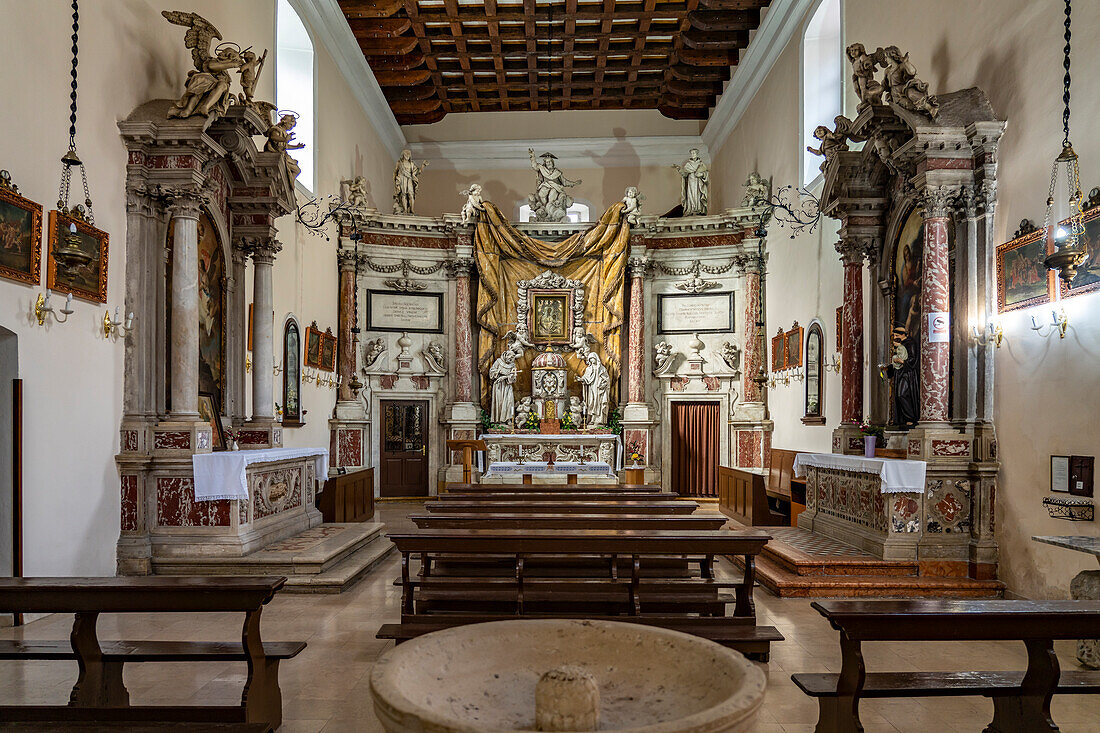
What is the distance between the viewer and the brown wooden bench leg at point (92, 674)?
3824 millimetres

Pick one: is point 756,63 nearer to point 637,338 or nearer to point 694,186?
point 694,186

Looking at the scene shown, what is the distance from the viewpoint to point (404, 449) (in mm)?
16656

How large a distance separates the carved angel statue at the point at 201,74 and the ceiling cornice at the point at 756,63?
8.90 meters

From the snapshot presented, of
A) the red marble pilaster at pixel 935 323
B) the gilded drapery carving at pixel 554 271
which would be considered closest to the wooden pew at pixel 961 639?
the red marble pilaster at pixel 935 323

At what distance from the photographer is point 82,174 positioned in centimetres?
713

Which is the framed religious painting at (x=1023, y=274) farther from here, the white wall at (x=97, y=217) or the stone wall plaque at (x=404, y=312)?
the stone wall plaque at (x=404, y=312)

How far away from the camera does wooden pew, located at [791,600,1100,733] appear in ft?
11.2

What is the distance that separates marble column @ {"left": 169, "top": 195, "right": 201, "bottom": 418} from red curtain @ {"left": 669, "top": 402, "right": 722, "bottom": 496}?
1076 cm

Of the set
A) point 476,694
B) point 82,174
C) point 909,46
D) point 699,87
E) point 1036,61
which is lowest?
point 476,694

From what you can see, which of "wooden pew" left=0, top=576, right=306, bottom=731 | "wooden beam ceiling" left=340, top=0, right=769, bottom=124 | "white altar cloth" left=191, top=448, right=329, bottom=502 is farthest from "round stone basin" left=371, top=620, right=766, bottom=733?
"wooden beam ceiling" left=340, top=0, right=769, bottom=124

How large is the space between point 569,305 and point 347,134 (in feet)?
18.2

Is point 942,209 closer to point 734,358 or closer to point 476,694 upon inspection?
point 476,694

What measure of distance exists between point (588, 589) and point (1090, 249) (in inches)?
178

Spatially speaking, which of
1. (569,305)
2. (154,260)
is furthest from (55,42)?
(569,305)
